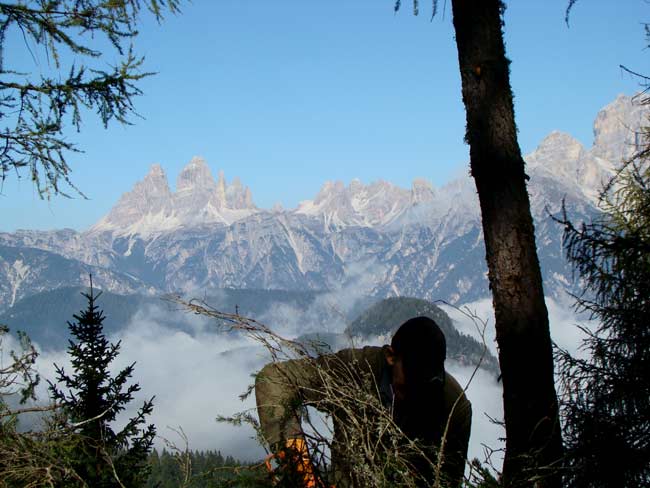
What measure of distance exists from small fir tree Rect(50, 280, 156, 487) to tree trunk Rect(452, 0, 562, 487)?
1837 millimetres

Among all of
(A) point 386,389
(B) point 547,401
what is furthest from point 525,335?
(A) point 386,389

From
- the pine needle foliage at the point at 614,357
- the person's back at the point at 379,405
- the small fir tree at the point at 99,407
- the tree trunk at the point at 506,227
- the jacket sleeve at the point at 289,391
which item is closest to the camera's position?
the person's back at the point at 379,405

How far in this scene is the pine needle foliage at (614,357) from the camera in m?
3.67

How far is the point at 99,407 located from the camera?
3.15 metres

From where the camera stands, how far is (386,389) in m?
2.75

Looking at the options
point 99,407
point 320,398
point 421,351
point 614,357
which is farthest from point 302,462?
point 614,357

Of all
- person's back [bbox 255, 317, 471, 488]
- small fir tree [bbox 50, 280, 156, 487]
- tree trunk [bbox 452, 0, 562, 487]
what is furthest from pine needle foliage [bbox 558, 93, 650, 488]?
small fir tree [bbox 50, 280, 156, 487]

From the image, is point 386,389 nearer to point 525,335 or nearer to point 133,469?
point 525,335

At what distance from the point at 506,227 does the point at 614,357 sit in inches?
128

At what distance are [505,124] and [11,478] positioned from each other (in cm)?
290

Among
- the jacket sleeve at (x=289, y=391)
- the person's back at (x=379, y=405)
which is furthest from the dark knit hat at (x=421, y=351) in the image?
the jacket sleeve at (x=289, y=391)

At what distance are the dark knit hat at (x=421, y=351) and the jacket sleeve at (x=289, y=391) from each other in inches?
16.2

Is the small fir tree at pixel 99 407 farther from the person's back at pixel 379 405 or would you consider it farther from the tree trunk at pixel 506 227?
the tree trunk at pixel 506 227

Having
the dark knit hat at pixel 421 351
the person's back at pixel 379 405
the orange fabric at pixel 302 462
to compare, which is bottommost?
the orange fabric at pixel 302 462
